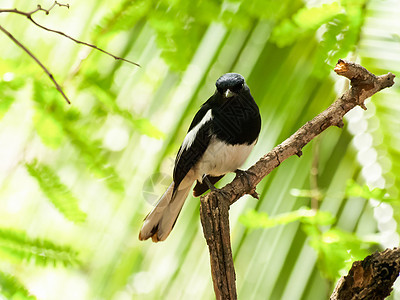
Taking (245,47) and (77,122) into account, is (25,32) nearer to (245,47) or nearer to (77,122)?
(77,122)

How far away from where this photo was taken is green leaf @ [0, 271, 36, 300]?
81 centimetres

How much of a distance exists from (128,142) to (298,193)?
1.59ft

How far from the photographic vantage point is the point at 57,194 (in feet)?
3.07

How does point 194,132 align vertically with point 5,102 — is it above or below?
above

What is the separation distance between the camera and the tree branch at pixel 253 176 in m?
0.95

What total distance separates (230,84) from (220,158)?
239 millimetres

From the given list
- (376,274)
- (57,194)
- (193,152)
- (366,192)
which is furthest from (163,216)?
(376,274)

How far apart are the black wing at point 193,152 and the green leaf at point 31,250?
53cm

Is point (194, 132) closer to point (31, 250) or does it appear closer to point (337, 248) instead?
point (337, 248)

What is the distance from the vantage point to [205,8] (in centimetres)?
109

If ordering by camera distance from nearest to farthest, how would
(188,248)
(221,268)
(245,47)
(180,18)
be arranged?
(221,268)
(180,18)
(188,248)
(245,47)

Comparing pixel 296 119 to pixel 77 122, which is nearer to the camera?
pixel 77 122

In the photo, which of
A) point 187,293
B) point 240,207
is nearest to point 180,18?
point 240,207

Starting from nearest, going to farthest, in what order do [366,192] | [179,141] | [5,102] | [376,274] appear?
1. [376,274]
2. [5,102]
3. [366,192]
4. [179,141]
